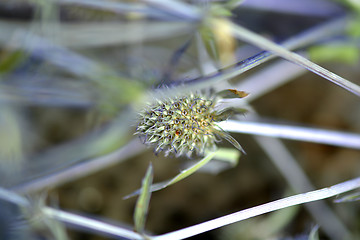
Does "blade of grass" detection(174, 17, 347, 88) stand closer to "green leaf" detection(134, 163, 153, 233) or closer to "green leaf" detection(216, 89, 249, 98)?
"green leaf" detection(216, 89, 249, 98)

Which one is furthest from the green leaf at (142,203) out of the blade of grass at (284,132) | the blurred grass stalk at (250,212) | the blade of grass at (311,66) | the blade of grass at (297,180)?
the blade of grass at (297,180)

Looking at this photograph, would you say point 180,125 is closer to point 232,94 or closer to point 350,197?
point 232,94

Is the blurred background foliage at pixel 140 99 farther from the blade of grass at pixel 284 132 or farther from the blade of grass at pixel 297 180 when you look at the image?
the blade of grass at pixel 284 132

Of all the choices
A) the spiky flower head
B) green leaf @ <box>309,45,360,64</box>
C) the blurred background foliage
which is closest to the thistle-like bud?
the spiky flower head

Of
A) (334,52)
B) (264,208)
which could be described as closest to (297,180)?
(334,52)

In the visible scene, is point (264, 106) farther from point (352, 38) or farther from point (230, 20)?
point (230, 20)

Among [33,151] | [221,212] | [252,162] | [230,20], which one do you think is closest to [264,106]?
[252,162]

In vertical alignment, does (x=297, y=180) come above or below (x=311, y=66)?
above
